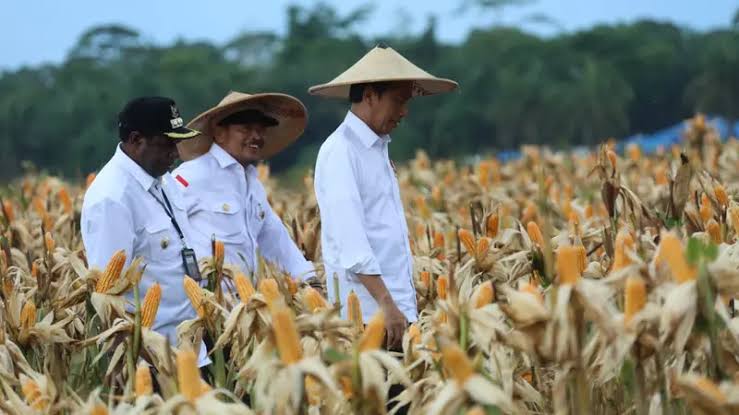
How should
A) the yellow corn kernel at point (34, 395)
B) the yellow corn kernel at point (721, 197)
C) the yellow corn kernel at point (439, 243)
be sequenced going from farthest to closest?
the yellow corn kernel at point (439, 243) → the yellow corn kernel at point (721, 197) → the yellow corn kernel at point (34, 395)

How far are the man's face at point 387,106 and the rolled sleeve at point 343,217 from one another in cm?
18

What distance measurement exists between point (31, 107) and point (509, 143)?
21.7 meters

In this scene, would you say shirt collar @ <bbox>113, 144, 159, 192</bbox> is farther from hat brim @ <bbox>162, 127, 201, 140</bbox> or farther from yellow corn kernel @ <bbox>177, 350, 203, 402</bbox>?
yellow corn kernel @ <bbox>177, 350, 203, 402</bbox>

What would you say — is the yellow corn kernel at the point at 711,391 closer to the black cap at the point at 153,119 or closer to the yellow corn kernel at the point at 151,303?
the yellow corn kernel at the point at 151,303

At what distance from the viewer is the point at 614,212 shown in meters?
5.79

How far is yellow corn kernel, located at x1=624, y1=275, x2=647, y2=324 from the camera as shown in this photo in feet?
9.78

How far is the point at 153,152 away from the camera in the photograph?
4.64 m

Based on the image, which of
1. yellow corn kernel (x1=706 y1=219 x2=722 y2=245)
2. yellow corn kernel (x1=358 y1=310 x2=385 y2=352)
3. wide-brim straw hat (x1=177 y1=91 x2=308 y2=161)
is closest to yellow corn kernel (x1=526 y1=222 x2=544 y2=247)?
yellow corn kernel (x1=706 y1=219 x2=722 y2=245)

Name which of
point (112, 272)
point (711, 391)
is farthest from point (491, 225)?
point (711, 391)

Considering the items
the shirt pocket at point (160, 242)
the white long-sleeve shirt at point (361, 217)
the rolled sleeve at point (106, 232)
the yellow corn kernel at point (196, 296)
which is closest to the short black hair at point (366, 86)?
the white long-sleeve shirt at point (361, 217)

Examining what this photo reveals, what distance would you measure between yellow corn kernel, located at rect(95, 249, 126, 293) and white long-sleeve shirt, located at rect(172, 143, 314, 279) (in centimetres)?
99

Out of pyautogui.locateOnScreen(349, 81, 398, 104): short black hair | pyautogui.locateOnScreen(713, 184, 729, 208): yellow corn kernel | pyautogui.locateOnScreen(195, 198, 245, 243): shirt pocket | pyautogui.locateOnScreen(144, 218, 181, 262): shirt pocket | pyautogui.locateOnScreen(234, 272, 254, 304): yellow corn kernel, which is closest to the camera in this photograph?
pyautogui.locateOnScreen(234, 272, 254, 304): yellow corn kernel

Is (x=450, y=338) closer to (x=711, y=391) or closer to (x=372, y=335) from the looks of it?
(x=372, y=335)

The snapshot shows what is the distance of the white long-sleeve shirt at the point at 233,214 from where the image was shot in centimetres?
529
